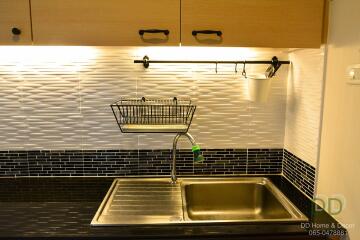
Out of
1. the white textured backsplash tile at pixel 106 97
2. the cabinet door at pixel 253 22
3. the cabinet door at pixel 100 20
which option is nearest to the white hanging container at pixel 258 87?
the white textured backsplash tile at pixel 106 97

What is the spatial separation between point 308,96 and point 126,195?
100 centimetres

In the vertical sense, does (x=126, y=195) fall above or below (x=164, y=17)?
below

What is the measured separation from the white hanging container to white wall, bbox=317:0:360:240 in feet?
0.96

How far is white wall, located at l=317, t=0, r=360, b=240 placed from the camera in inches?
41.7

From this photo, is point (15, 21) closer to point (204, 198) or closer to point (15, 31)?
point (15, 31)

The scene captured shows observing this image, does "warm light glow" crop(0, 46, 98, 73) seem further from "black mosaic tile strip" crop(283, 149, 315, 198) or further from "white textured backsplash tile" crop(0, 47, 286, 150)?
"black mosaic tile strip" crop(283, 149, 315, 198)

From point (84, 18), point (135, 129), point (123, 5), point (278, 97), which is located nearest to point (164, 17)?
point (123, 5)

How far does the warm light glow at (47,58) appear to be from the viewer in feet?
5.02

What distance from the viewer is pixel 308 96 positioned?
4.63 feet

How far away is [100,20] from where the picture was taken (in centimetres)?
120

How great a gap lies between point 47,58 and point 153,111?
614mm

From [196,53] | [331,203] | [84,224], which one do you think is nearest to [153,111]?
[196,53]

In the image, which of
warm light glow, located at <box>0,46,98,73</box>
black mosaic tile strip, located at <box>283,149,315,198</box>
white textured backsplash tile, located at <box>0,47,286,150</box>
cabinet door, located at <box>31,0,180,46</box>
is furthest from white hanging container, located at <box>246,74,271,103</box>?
warm light glow, located at <box>0,46,98,73</box>

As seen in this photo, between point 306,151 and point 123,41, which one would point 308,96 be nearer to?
point 306,151
